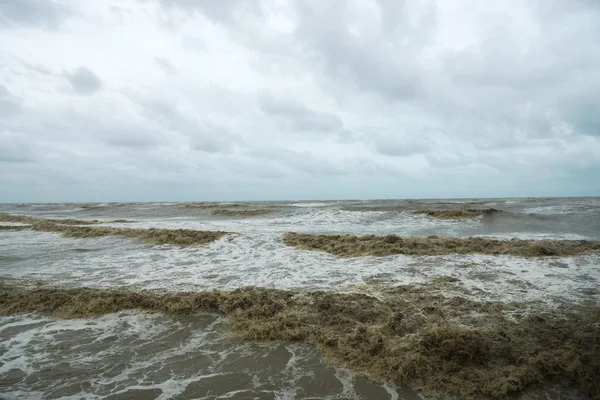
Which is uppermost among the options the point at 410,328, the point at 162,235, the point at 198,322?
the point at 162,235

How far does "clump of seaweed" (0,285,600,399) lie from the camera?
4.08 metres

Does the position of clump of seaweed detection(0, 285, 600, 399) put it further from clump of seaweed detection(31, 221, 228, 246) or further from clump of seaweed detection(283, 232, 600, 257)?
clump of seaweed detection(31, 221, 228, 246)

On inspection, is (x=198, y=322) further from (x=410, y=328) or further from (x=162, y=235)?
(x=162, y=235)

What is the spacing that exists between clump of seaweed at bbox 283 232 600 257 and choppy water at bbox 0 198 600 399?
69cm

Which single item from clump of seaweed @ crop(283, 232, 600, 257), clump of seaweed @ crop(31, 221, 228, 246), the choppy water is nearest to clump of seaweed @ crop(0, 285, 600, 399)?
the choppy water

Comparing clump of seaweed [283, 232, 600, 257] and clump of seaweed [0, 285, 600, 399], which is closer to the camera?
clump of seaweed [0, 285, 600, 399]

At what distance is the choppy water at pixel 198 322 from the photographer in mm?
4051

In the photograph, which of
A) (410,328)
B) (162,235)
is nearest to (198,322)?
(410,328)

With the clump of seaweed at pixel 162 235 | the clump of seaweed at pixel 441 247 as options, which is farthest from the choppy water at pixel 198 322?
the clump of seaweed at pixel 162 235

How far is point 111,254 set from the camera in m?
12.4

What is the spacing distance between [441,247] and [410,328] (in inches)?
287

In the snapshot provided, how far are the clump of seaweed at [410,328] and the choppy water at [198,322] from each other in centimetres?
40

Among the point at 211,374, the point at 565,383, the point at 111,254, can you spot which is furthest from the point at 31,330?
the point at 565,383

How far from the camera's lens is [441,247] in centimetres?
1187
